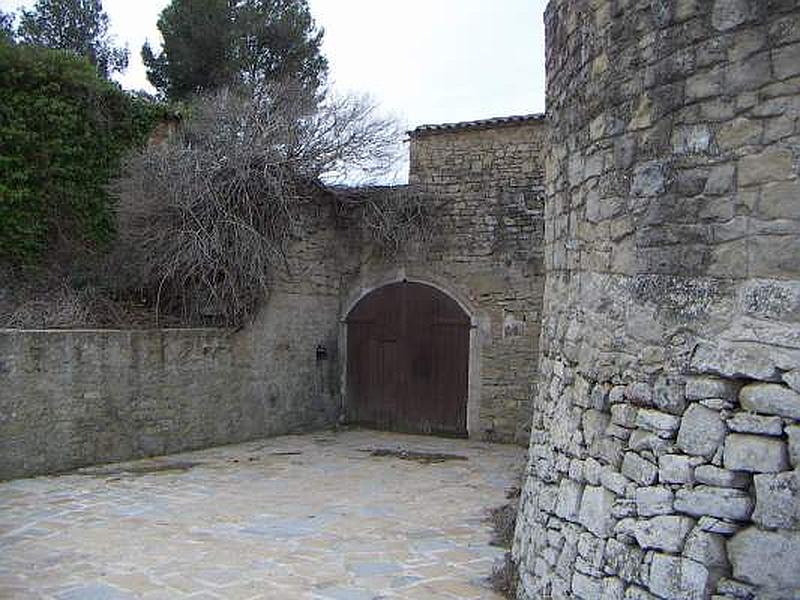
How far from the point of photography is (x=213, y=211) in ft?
34.1

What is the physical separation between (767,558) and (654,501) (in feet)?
1.55

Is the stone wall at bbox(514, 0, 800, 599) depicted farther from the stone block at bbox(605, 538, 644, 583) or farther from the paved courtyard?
the paved courtyard

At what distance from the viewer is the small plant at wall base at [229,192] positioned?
10320mm

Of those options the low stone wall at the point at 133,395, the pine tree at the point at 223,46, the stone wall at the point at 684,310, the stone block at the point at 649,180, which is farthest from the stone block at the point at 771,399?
the pine tree at the point at 223,46

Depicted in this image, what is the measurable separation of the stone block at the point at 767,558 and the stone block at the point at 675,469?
271mm

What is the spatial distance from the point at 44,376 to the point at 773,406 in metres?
7.62

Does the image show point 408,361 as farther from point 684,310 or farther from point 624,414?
point 684,310

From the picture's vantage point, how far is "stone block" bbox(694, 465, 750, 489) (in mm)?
2801

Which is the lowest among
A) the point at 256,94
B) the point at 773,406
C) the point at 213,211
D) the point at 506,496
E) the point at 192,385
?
the point at 506,496

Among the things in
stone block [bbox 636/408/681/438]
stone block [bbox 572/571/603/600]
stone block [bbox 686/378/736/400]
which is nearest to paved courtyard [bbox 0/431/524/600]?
stone block [bbox 572/571/603/600]

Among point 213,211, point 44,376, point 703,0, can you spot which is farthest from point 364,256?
point 703,0

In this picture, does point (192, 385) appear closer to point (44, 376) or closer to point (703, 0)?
point (44, 376)

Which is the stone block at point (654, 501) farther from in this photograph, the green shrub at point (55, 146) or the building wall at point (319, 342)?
the green shrub at point (55, 146)

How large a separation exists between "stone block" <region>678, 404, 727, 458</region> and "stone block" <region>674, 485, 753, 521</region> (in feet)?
0.44
